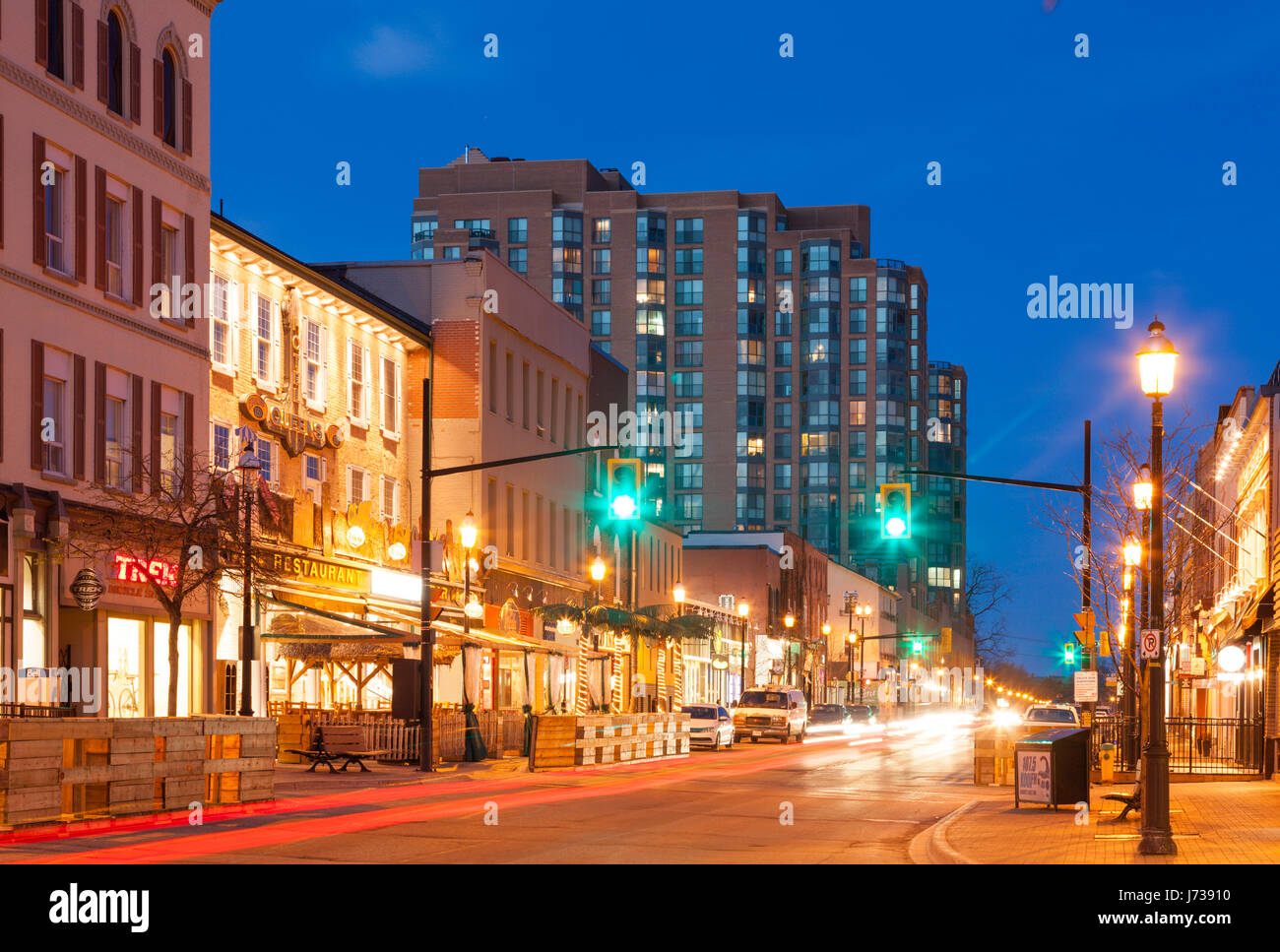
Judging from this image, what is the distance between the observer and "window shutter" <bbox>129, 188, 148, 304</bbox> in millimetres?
33062

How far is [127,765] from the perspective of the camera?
20.9m

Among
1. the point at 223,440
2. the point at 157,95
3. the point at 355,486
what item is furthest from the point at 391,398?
the point at 157,95

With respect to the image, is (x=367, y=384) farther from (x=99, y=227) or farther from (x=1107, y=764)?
(x=1107, y=764)

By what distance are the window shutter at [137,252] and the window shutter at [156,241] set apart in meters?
0.41

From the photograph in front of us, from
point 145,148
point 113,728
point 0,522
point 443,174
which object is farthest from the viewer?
point 443,174

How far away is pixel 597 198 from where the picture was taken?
152m

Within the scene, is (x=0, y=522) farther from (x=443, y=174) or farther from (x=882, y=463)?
(x=882, y=463)

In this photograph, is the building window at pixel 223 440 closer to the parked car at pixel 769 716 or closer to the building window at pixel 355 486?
the building window at pixel 355 486

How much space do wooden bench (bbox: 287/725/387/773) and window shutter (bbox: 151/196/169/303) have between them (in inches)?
382

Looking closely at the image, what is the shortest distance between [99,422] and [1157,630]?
66.6ft

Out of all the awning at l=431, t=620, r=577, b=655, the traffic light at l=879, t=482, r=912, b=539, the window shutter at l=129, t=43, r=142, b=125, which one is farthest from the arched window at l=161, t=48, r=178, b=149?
the traffic light at l=879, t=482, r=912, b=539

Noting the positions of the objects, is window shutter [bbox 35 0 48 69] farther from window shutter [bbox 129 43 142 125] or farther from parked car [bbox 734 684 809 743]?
parked car [bbox 734 684 809 743]
